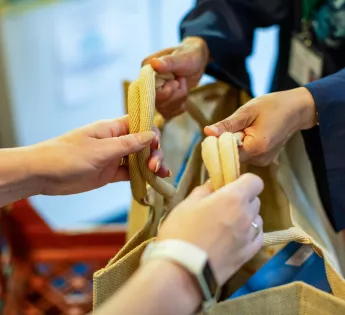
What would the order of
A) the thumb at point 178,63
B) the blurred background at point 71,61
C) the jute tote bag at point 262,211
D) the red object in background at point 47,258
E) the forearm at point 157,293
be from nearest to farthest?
the forearm at point 157,293
the jute tote bag at point 262,211
the thumb at point 178,63
the red object in background at point 47,258
the blurred background at point 71,61

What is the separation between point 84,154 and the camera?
19.2 inches

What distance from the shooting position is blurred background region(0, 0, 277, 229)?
1173mm

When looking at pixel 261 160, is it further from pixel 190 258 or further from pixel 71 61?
pixel 71 61

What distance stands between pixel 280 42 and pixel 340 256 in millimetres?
311

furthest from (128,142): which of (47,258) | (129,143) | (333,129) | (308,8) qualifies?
(47,258)

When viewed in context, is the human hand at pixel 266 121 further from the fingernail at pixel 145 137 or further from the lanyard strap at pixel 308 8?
the lanyard strap at pixel 308 8

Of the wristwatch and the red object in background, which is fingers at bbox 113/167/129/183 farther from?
the red object in background

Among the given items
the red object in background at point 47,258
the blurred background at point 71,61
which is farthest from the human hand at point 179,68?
the blurred background at point 71,61

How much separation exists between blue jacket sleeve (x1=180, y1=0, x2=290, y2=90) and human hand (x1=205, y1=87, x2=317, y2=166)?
0.52 feet

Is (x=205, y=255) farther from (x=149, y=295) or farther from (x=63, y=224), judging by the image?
(x=63, y=224)

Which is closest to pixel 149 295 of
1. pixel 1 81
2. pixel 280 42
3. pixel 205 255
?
pixel 205 255

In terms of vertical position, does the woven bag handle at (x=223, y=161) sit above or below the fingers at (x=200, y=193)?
above

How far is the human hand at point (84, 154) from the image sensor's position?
477 millimetres

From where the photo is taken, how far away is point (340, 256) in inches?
25.6
